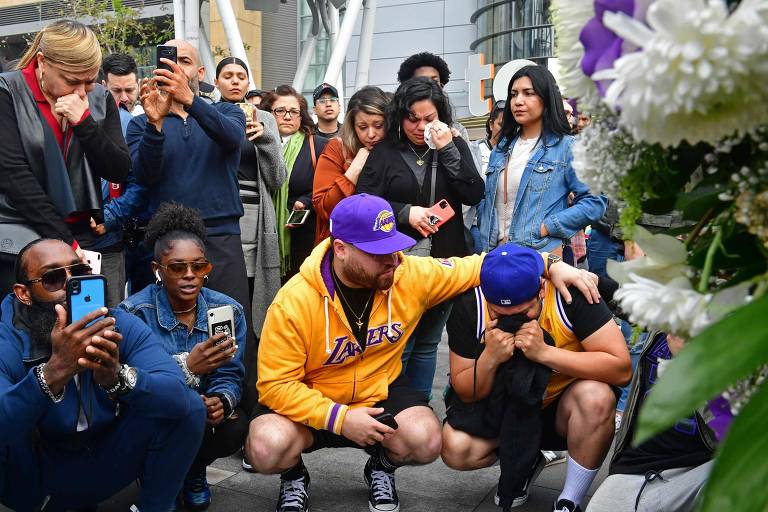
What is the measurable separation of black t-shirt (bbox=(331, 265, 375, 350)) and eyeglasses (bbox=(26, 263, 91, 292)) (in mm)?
1010

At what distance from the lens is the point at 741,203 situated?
0.94m

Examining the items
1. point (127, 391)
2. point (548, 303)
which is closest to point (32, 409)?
point (127, 391)

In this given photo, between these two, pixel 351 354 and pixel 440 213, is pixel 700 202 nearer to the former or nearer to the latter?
pixel 351 354

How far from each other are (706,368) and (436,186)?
3.54 meters

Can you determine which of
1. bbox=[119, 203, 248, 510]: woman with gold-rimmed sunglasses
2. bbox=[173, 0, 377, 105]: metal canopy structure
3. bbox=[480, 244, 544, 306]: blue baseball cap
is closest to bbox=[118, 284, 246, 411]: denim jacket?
bbox=[119, 203, 248, 510]: woman with gold-rimmed sunglasses

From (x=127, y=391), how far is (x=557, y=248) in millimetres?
2176

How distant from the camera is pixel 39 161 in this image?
11.5ft

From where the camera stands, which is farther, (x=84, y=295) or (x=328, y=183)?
(x=328, y=183)

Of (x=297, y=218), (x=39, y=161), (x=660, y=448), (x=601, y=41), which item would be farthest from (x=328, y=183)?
(x=601, y=41)

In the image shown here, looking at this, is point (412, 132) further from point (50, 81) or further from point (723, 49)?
point (723, 49)

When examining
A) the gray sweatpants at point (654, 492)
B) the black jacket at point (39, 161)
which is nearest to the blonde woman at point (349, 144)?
the black jacket at point (39, 161)

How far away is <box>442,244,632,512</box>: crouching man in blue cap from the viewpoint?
321 cm

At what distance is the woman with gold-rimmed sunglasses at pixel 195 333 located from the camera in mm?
3496

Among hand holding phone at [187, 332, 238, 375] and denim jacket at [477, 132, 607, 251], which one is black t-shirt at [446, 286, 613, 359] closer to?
denim jacket at [477, 132, 607, 251]
